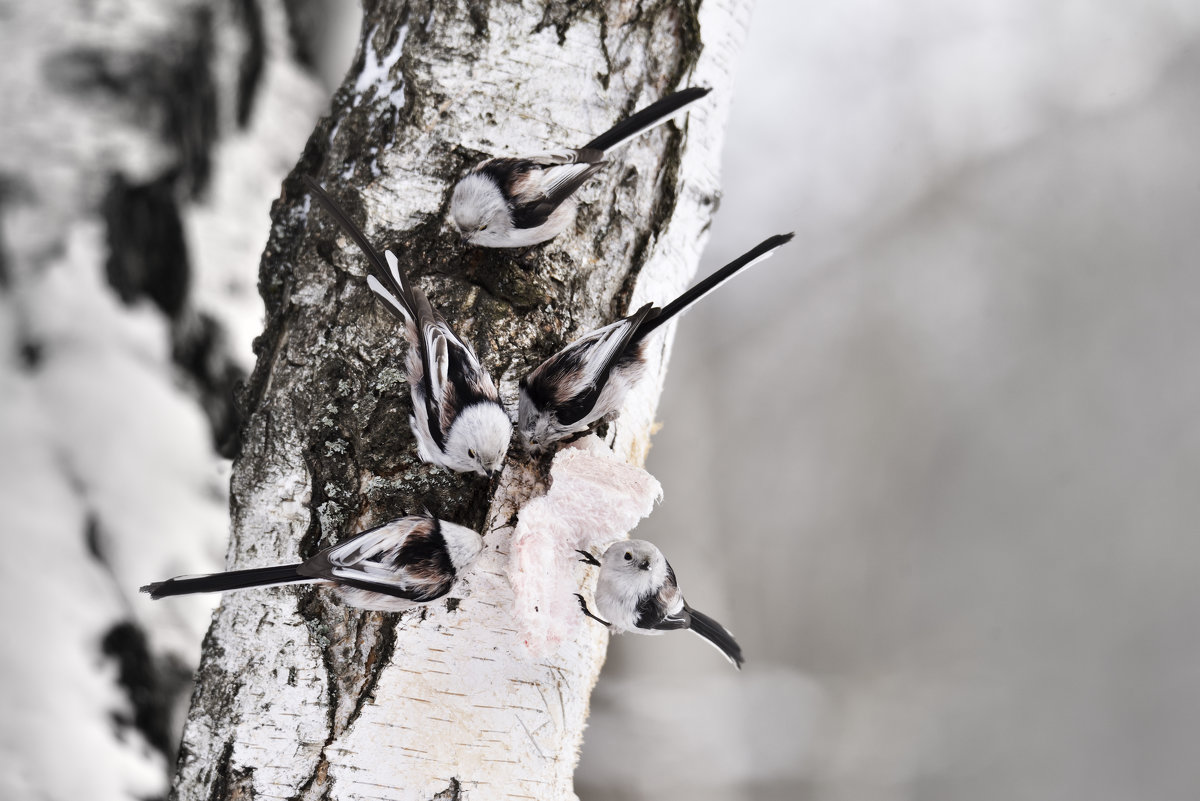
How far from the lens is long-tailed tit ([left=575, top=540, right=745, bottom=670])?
0.55 m

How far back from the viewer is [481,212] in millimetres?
579

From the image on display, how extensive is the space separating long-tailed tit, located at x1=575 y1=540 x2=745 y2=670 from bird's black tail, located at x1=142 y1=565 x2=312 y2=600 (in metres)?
0.20

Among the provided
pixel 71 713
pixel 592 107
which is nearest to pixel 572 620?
pixel 592 107

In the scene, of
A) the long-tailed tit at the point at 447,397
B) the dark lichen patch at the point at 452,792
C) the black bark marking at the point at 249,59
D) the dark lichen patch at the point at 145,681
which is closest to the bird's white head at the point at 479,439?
the long-tailed tit at the point at 447,397

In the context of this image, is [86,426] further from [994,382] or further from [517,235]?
[994,382]

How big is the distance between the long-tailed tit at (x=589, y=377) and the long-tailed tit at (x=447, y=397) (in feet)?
0.08

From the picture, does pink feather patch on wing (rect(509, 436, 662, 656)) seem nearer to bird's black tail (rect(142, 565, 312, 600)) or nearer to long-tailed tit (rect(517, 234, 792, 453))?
long-tailed tit (rect(517, 234, 792, 453))

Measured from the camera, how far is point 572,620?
0.55 m

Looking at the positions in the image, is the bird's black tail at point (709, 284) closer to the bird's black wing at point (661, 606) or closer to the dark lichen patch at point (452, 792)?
the bird's black wing at point (661, 606)

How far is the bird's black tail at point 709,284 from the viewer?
0.59 m

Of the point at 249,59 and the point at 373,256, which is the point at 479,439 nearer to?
the point at 373,256

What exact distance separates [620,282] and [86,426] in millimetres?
669

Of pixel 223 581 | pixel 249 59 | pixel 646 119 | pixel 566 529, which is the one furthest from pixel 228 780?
pixel 249 59

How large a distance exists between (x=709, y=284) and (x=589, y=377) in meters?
0.12
